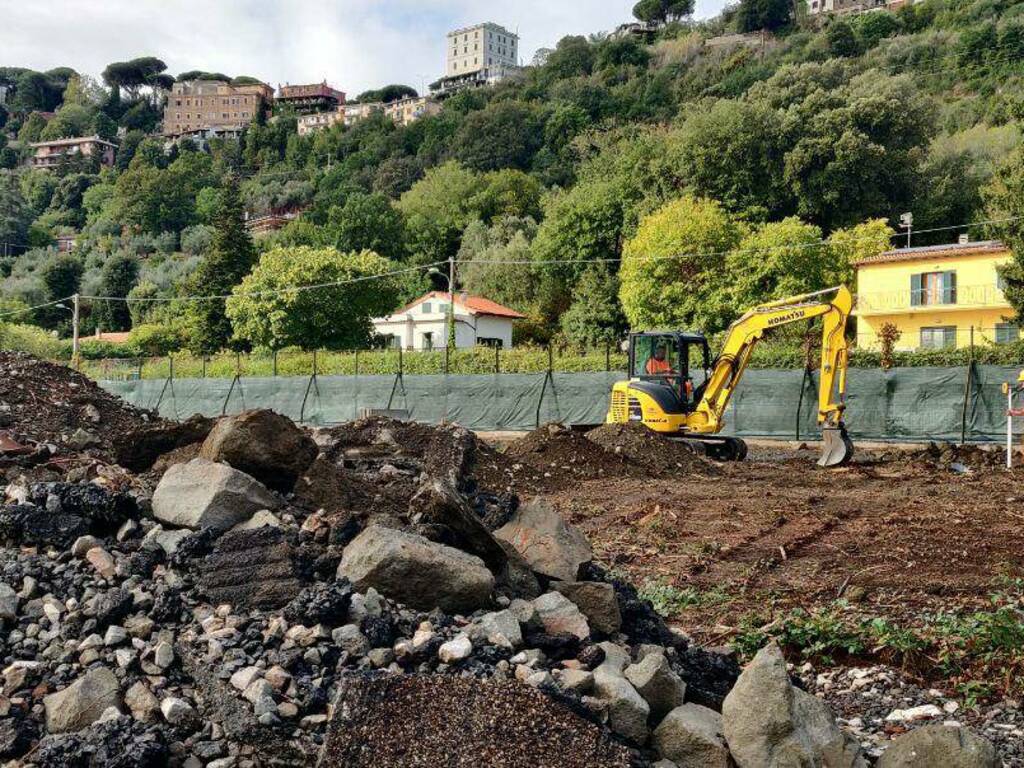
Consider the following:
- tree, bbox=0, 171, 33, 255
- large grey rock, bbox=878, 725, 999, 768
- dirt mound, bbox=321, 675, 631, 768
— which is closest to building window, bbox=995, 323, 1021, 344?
large grey rock, bbox=878, 725, 999, 768

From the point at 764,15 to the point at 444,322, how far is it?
92.1m

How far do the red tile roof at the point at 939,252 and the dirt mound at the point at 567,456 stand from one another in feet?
90.1

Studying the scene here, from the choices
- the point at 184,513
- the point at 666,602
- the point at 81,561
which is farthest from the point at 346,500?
the point at 666,602

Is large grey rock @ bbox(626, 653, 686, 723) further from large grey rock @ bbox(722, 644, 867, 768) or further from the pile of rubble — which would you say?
large grey rock @ bbox(722, 644, 867, 768)

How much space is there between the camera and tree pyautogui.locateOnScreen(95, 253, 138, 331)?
8488 cm

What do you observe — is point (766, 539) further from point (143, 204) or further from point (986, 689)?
point (143, 204)

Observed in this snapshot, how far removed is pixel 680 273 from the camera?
4372cm

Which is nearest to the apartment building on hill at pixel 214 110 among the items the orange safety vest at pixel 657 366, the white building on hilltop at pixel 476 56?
the white building on hilltop at pixel 476 56

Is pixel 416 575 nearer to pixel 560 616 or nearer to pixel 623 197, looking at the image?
pixel 560 616

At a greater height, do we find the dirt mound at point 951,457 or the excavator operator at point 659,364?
the excavator operator at point 659,364

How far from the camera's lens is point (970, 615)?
21.3 ft

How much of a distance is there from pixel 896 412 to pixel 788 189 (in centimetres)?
3274

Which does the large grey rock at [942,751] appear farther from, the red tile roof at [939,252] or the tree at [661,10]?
the tree at [661,10]

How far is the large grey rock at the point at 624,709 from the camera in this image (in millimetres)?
3895
